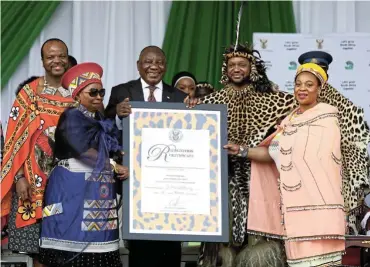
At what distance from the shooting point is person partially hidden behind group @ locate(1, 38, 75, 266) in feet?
21.6

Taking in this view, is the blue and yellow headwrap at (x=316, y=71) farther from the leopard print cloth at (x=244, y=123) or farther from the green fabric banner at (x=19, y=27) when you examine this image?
the green fabric banner at (x=19, y=27)

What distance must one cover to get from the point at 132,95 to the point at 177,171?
2.31ft

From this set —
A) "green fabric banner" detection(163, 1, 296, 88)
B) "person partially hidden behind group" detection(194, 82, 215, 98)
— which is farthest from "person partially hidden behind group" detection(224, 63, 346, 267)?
"green fabric banner" detection(163, 1, 296, 88)

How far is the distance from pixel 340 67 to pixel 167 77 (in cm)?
172

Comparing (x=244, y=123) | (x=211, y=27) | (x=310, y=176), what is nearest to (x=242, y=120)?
(x=244, y=123)

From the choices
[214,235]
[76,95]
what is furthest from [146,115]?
[214,235]

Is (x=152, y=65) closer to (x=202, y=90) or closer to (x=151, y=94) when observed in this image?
(x=151, y=94)

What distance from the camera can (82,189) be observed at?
6.19 m

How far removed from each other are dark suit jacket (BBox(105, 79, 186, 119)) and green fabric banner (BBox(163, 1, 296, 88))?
2471mm

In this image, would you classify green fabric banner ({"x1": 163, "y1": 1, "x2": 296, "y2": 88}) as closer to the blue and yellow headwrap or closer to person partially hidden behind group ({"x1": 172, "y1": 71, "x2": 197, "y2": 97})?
person partially hidden behind group ({"x1": 172, "y1": 71, "x2": 197, "y2": 97})

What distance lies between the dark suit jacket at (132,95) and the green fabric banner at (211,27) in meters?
2.47

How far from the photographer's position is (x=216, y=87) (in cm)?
923

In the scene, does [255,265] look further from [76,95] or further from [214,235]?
[76,95]

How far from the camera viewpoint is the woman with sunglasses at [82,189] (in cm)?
618
